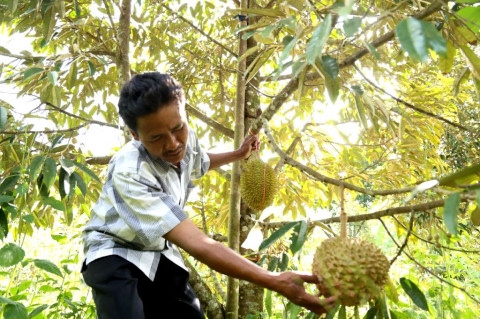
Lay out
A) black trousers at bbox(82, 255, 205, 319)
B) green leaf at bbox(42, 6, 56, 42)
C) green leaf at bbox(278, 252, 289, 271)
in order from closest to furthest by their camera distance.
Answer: black trousers at bbox(82, 255, 205, 319)
green leaf at bbox(278, 252, 289, 271)
green leaf at bbox(42, 6, 56, 42)

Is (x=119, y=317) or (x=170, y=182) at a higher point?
(x=170, y=182)

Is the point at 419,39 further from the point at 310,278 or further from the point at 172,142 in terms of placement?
the point at 172,142

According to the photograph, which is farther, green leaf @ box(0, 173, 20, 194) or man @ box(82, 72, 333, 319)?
green leaf @ box(0, 173, 20, 194)

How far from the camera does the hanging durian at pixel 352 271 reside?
0.87 meters

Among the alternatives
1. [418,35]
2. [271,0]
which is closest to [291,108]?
[271,0]

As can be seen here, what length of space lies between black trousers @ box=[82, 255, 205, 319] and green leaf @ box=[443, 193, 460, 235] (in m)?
0.90

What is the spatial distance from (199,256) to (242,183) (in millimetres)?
738

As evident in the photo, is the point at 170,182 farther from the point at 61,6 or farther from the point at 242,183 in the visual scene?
the point at 61,6

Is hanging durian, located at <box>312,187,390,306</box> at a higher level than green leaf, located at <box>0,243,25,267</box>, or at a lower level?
lower

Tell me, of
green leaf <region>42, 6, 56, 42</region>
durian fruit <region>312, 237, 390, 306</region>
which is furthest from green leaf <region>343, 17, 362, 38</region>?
green leaf <region>42, 6, 56, 42</region>

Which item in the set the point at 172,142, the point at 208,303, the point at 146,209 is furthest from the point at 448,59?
the point at 208,303

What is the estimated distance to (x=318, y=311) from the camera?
0.91 meters

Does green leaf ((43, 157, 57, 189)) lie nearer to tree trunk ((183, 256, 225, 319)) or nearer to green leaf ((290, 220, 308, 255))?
tree trunk ((183, 256, 225, 319))

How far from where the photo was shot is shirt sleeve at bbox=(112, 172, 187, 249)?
1.04 meters
